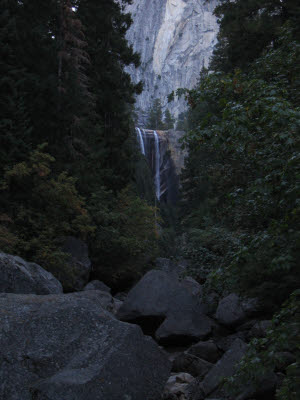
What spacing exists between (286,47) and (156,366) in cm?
450

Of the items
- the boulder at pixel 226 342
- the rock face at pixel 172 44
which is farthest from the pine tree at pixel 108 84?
the rock face at pixel 172 44

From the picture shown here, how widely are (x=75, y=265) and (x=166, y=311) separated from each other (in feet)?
13.3

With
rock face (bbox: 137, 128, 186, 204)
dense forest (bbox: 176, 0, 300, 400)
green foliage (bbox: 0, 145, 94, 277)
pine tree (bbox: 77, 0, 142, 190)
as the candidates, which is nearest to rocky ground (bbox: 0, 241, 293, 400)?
dense forest (bbox: 176, 0, 300, 400)

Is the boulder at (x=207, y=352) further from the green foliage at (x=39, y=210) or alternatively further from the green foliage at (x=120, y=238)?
the green foliage at (x=120, y=238)

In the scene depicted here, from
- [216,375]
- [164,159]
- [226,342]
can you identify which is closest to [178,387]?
[216,375]

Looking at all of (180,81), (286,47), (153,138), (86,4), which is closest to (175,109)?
(180,81)

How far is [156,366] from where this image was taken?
5.43m

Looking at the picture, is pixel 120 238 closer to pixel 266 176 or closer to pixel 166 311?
pixel 166 311

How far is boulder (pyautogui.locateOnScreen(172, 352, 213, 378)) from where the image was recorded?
7021 mm

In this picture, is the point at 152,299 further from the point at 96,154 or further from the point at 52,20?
the point at 52,20

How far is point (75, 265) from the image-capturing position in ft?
41.7

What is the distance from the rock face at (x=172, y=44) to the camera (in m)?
120

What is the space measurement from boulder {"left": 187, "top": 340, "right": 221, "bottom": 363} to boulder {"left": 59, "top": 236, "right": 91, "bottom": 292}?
5155 mm

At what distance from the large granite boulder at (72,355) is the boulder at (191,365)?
1.61 metres
